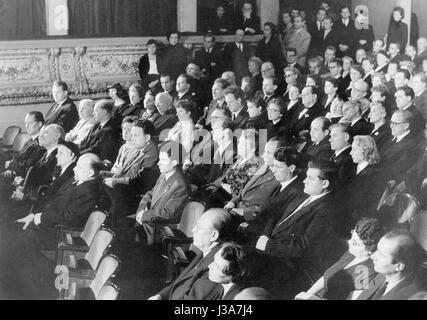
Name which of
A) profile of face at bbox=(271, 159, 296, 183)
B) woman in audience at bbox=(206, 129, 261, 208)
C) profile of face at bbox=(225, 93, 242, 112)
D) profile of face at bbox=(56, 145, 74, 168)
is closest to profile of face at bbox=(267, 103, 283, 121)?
profile of face at bbox=(225, 93, 242, 112)

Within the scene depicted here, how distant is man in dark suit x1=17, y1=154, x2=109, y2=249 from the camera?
6.35 metres

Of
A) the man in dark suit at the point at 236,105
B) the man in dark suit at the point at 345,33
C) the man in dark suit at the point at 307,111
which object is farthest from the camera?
the man in dark suit at the point at 345,33

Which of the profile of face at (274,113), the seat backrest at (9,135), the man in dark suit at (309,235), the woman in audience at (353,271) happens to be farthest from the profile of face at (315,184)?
the seat backrest at (9,135)

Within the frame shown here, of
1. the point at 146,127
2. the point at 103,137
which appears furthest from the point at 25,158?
the point at 146,127

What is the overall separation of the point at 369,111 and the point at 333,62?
5.14 feet

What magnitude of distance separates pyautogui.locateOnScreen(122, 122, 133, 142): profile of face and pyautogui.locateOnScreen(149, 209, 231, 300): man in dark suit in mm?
2543

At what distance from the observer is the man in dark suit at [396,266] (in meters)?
4.95

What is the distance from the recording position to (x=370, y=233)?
517cm

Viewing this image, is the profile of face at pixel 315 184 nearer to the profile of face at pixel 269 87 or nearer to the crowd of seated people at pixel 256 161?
the crowd of seated people at pixel 256 161

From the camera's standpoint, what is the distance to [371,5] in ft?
31.9

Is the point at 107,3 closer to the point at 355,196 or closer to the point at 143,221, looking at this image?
the point at 143,221

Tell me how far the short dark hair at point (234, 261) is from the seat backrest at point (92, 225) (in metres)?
1.21

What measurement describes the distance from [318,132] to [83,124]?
2.57m
